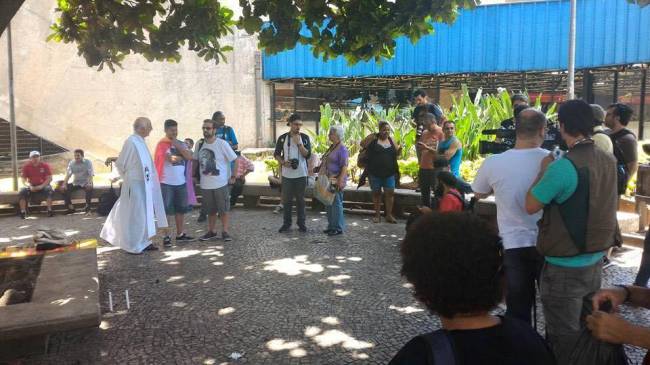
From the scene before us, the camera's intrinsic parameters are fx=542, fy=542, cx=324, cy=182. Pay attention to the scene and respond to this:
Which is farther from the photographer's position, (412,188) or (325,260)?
(412,188)

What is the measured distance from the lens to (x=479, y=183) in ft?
11.9

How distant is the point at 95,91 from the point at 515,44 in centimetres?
1333

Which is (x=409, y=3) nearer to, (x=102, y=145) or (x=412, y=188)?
(x=412, y=188)

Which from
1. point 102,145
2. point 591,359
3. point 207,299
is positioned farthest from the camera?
point 102,145

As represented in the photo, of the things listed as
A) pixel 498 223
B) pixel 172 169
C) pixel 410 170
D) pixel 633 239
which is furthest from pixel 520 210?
pixel 410 170

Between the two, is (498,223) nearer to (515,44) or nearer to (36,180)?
(36,180)

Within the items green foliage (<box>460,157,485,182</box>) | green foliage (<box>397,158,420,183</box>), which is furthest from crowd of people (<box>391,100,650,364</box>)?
Answer: green foliage (<box>397,158,420,183</box>)

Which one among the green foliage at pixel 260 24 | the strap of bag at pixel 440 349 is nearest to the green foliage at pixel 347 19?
the green foliage at pixel 260 24

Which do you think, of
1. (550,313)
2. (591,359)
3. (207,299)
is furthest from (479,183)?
(207,299)

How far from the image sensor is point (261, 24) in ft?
20.2

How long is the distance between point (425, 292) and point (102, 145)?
16.5 metres

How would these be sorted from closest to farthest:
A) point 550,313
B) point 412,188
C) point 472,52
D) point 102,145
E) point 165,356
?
point 550,313 < point 165,356 < point 412,188 < point 102,145 < point 472,52

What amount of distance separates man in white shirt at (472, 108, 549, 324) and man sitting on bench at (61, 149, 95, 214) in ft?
30.8

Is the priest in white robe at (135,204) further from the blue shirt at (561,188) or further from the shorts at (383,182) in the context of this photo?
the blue shirt at (561,188)
